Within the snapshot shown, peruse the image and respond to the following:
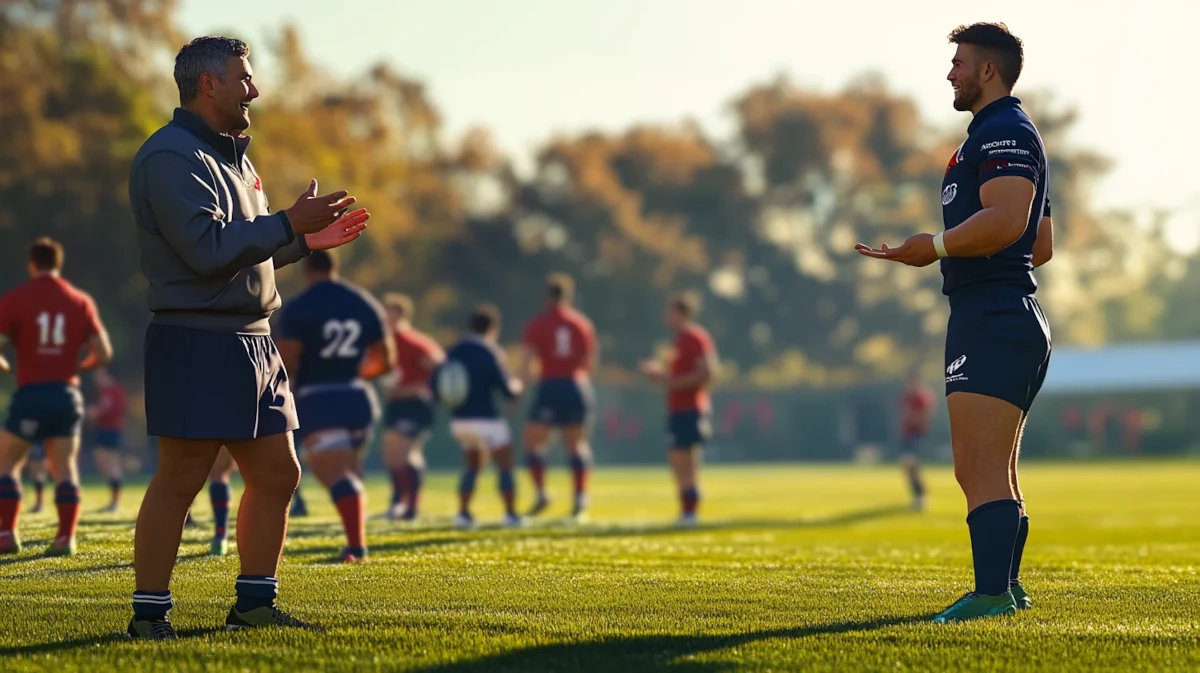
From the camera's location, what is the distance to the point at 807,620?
653 cm

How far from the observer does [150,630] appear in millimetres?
5855

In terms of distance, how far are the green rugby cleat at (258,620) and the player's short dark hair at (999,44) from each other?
12.2 feet

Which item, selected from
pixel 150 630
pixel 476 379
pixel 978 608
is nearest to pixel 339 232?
pixel 150 630

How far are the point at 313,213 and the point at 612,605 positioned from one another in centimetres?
229

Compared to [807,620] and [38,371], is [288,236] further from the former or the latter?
[38,371]

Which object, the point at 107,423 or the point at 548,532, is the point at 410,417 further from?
the point at 107,423

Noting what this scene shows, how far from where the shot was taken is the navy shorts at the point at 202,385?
19.5 feet

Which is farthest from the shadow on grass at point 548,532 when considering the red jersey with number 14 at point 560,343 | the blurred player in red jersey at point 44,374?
the red jersey with number 14 at point 560,343

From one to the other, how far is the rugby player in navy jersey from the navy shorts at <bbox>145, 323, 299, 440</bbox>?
2.56m

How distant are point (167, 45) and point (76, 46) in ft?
8.91

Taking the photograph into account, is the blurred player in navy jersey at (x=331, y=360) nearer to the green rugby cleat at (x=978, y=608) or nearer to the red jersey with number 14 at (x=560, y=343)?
the green rugby cleat at (x=978, y=608)

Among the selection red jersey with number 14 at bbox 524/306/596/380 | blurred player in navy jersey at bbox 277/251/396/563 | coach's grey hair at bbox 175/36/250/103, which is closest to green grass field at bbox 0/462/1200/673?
blurred player in navy jersey at bbox 277/251/396/563

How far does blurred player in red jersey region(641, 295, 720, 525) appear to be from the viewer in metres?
16.5

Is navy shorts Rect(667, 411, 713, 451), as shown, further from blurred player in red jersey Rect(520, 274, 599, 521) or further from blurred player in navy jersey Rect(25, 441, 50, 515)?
blurred player in navy jersey Rect(25, 441, 50, 515)
